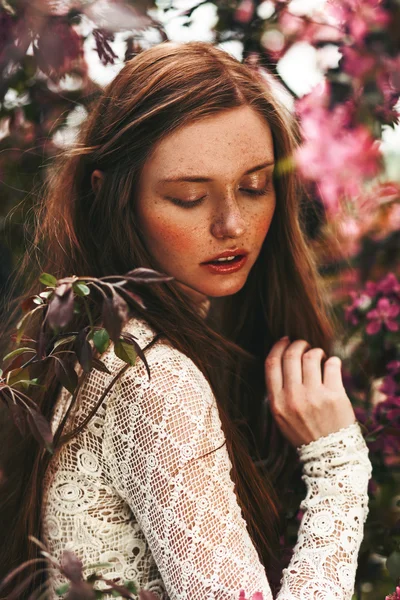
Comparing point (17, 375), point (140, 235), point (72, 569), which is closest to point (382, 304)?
point (140, 235)

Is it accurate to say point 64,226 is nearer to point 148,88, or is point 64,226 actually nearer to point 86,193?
point 86,193

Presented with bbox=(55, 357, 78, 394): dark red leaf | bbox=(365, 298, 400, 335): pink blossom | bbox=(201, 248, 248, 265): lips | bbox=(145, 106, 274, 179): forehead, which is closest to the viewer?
bbox=(55, 357, 78, 394): dark red leaf

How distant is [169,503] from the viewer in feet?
4.77

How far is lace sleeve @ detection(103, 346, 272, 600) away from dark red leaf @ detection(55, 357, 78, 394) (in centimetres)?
22

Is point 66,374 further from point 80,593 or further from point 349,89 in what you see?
point 349,89

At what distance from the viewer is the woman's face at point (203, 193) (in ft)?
5.56

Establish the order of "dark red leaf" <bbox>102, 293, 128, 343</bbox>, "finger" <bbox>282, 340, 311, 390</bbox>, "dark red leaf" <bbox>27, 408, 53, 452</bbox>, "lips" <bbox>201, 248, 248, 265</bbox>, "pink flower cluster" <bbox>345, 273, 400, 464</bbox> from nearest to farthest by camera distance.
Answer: "dark red leaf" <bbox>102, 293, 128, 343</bbox> < "dark red leaf" <bbox>27, 408, 53, 452</bbox> < "lips" <bbox>201, 248, 248, 265</bbox> < "finger" <bbox>282, 340, 311, 390</bbox> < "pink flower cluster" <bbox>345, 273, 400, 464</bbox>

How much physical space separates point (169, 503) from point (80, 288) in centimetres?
52

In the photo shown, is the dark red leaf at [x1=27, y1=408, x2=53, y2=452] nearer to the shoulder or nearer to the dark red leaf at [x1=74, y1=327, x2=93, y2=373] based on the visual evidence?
the dark red leaf at [x1=74, y1=327, x2=93, y2=373]

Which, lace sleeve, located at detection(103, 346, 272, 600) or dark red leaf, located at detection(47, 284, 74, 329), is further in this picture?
lace sleeve, located at detection(103, 346, 272, 600)

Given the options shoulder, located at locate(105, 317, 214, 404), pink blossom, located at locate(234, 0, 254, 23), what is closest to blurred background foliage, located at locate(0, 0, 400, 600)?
pink blossom, located at locate(234, 0, 254, 23)

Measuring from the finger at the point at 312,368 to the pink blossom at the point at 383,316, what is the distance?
0.97 ft

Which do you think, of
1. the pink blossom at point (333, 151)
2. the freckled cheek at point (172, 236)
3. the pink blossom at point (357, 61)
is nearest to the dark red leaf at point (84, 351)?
the freckled cheek at point (172, 236)

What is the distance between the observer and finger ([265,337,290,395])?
192cm
